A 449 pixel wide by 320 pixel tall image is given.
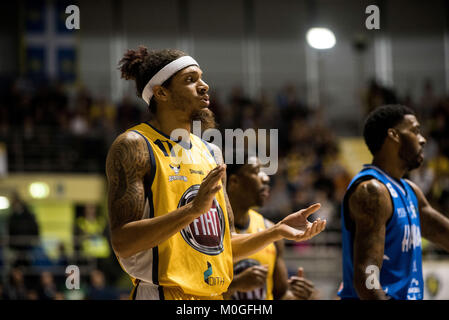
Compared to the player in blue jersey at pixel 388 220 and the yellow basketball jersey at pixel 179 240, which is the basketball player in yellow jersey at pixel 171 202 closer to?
the yellow basketball jersey at pixel 179 240

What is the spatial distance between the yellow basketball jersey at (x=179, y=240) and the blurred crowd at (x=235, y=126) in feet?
26.6

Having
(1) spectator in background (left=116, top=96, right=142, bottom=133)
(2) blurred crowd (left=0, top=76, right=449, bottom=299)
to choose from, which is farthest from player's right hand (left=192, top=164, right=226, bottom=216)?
(1) spectator in background (left=116, top=96, right=142, bottom=133)

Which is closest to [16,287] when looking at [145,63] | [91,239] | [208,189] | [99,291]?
[99,291]

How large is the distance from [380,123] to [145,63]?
1.89 meters

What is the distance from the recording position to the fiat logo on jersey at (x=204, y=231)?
3600mm

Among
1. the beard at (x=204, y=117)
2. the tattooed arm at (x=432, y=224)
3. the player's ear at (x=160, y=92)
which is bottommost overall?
the tattooed arm at (x=432, y=224)

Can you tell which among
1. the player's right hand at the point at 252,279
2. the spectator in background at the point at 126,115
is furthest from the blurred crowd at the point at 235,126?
the player's right hand at the point at 252,279

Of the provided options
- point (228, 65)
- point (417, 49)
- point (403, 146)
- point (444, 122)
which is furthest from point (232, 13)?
point (403, 146)

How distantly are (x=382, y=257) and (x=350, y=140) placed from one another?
14487 millimetres

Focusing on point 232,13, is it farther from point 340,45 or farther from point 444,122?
point 444,122

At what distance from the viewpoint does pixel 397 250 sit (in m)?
4.54

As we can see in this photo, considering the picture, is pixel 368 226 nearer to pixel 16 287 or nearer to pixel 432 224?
pixel 432 224

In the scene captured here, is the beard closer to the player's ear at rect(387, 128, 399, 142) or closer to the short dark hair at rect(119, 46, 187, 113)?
the short dark hair at rect(119, 46, 187, 113)

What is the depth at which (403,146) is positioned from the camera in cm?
482
